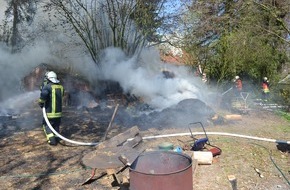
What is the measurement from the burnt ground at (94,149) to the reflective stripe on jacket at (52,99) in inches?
27.8

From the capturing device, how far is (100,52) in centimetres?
1422

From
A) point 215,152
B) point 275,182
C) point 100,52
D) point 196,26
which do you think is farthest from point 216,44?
point 275,182

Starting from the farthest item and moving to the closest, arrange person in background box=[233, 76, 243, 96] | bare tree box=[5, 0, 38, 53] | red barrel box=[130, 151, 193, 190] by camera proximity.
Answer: bare tree box=[5, 0, 38, 53]
person in background box=[233, 76, 243, 96]
red barrel box=[130, 151, 193, 190]

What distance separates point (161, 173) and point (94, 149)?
312 centimetres

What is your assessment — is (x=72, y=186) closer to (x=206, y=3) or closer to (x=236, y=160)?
(x=236, y=160)

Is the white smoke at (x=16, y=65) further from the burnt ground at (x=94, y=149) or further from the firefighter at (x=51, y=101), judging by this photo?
the firefighter at (x=51, y=101)

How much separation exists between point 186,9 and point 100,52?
4.92 metres

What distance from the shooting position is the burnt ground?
4.54m

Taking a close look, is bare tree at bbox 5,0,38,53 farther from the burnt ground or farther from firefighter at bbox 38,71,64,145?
firefighter at bbox 38,71,64,145

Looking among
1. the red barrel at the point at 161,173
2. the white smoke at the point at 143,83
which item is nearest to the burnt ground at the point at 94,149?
the red barrel at the point at 161,173

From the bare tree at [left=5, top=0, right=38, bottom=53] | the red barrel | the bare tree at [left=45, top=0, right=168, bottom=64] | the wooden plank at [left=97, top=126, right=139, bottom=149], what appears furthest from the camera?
the bare tree at [left=5, top=0, right=38, bottom=53]

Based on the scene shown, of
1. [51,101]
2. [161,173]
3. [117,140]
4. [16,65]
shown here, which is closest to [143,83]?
[51,101]

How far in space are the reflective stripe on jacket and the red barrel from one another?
3.27 meters

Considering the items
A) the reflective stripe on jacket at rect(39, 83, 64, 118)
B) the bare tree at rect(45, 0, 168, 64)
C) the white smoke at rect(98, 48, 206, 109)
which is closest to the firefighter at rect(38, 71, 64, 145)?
the reflective stripe on jacket at rect(39, 83, 64, 118)
